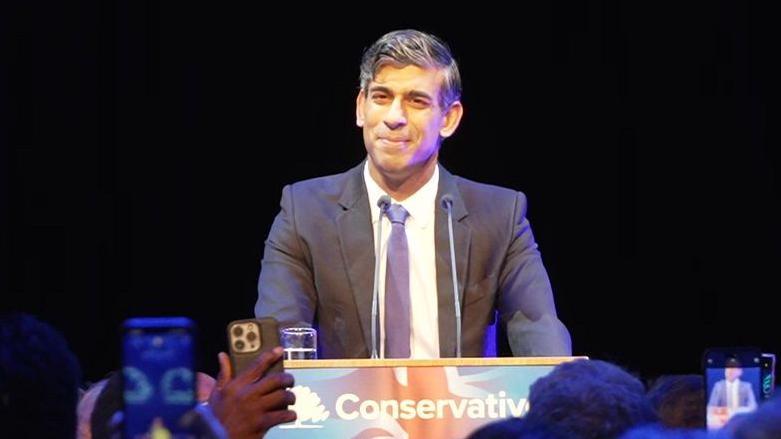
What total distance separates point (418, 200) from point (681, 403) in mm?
1306

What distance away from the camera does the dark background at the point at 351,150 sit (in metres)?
5.90

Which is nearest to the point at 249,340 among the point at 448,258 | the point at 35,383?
the point at 35,383

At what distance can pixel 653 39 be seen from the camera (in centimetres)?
616

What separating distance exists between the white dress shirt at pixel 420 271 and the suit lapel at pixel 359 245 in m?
0.03

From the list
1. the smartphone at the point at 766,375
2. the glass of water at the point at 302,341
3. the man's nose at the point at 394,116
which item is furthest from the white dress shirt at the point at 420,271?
the smartphone at the point at 766,375

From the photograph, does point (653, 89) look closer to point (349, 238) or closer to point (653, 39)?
point (653, 39)

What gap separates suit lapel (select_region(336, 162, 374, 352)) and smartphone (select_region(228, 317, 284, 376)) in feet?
4.05

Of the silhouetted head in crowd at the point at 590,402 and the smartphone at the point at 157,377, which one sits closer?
the smartphone at the point at 157,377

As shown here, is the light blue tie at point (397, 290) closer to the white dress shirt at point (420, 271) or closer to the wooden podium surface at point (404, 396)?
the white dress shirt at point (420, 271)

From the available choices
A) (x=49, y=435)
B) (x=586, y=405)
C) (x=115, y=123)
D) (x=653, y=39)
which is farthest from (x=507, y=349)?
(x=49, y=435)

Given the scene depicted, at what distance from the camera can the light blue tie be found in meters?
A: 4.04

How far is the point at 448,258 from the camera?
4.15m

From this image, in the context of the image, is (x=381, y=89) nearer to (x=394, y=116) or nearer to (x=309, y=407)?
(x=394, y=116)

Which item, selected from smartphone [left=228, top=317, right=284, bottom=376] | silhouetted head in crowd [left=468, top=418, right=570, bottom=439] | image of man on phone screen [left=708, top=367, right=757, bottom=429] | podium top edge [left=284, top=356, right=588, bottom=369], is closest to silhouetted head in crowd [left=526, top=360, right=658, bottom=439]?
silhouetted head in crowd [left=468, top=418, right=570, bottom=439]
